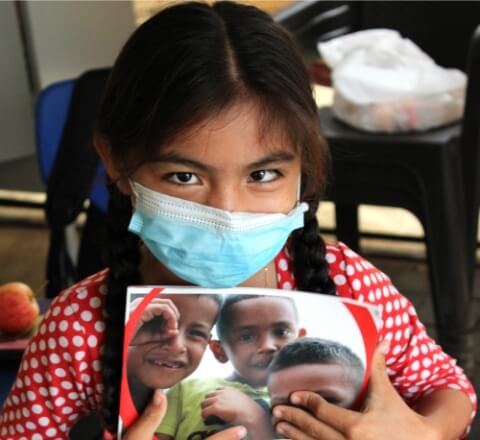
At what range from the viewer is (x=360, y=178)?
2.34 meters

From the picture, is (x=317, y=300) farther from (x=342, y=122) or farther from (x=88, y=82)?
(x=342, y=122)

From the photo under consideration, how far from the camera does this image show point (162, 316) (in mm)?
1004

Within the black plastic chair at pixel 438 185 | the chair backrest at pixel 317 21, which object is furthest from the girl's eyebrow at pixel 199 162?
the chair backrest at pixel 317 21

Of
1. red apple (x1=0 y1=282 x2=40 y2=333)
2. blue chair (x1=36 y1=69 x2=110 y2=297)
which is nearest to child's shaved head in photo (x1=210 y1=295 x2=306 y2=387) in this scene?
red apple (x1=0 y1=282 x2=40 y2=333)

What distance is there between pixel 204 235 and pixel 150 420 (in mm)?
217

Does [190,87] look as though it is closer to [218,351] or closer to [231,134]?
[231,134]

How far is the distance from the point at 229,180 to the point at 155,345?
21 cm

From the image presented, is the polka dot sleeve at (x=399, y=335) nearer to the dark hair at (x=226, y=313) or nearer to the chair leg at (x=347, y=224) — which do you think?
the dark hair at (x=226, y=313)

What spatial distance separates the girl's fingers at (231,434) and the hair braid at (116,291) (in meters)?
0.16

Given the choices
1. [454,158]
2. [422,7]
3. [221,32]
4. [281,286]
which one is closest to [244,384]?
[281,286]

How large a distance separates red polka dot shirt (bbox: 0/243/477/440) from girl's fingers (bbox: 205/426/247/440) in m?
0.19

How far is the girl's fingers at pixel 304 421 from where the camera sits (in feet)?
3.29

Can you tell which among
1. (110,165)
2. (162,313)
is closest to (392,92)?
(110,165)

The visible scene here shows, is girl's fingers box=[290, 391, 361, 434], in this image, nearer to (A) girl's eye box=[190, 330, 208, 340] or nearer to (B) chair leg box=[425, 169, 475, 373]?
(A) girl's eye box=[190, 330, 208, 340]
